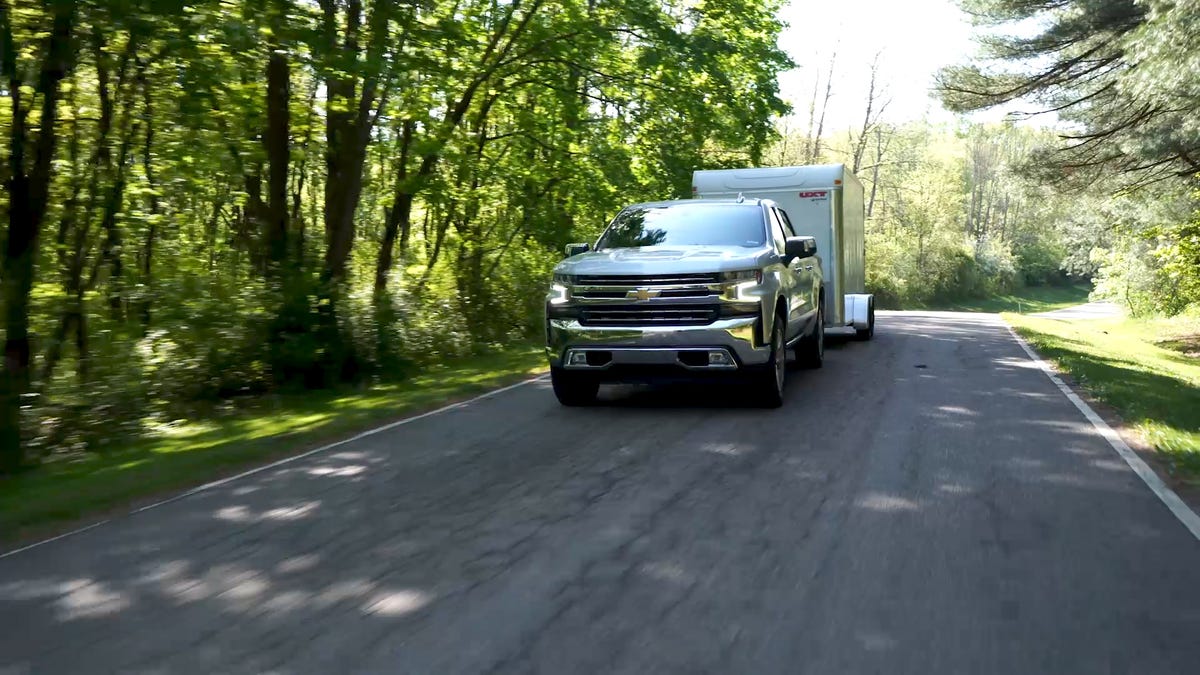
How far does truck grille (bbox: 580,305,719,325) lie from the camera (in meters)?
10.4

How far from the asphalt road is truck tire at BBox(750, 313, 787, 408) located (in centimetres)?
117

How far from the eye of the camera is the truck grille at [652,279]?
10.4m

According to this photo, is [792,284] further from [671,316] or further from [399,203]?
[399,203]

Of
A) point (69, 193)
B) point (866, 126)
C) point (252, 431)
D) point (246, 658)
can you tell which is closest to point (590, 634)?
point (246, 658)

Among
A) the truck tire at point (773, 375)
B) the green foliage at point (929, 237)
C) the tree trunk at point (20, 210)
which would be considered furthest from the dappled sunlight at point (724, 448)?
the green foliage at point (929, 237)

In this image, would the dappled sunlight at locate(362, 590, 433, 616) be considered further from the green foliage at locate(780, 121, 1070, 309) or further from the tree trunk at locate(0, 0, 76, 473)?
the green foliage at locate(780, 121, 1070, 309)

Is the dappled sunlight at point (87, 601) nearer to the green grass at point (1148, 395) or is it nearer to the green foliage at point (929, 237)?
the green grass at point (1148, 395)

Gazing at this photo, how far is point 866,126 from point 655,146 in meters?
36.9

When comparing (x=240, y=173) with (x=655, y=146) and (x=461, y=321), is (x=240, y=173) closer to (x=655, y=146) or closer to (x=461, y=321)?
(x=461, y=321)

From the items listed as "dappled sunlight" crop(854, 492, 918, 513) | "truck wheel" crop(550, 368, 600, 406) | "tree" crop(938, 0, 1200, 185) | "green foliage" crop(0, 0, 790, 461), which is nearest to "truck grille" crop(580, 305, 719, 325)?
"truck wheel" crop(550, 368, 600, 406)

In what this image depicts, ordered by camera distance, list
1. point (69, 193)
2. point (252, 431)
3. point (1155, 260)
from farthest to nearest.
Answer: point (1155, 260), point (69, 193), point (252, 431)

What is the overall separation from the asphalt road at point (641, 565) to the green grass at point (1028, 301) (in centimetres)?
5490

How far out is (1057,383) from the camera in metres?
13.8

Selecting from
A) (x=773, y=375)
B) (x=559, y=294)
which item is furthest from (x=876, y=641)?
(x=559, y=294)
